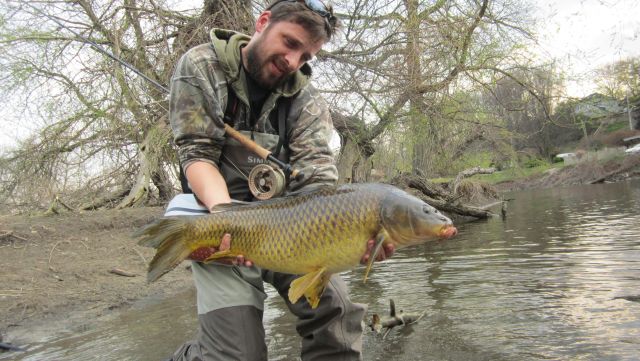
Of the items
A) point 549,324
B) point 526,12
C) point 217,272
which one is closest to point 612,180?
point 526,12

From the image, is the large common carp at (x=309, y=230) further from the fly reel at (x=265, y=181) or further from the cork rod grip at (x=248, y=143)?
the cork rod grip at (x=248, y=143)

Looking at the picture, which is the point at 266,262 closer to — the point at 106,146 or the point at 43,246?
the point at 43,246

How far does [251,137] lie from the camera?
3170 millimetres

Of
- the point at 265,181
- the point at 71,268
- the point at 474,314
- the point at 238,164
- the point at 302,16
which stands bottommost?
the point at 474,314

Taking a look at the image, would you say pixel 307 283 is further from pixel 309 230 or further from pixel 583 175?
pixel 583 175

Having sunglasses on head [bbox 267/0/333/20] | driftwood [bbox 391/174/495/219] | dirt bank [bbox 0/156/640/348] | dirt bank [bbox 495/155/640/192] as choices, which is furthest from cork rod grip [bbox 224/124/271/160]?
dirt bank [bbox 495/155/640/192]

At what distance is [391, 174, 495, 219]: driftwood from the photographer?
38.5 ft

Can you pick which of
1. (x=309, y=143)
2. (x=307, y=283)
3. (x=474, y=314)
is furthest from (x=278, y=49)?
(x=474, y=314)

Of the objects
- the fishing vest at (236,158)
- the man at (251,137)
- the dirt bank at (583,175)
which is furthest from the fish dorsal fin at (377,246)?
the dirt bank at (583,175)

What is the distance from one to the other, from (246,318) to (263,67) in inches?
57.6

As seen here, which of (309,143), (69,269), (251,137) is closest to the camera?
(251,137)

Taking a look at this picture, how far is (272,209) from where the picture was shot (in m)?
2.56

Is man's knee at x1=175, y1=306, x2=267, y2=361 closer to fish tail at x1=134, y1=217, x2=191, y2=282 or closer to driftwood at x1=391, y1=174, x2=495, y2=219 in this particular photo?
fish tail at x1=134, y1=217, x2=191, y2=282

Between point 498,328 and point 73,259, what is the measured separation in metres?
5.41
